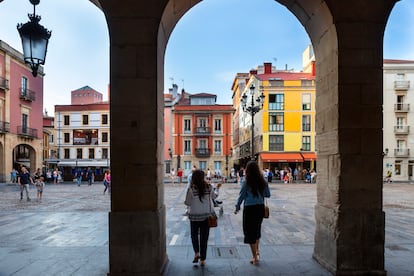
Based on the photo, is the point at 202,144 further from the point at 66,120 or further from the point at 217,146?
the point at 66,120

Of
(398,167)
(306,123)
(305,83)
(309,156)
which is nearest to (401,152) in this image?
(398,167)

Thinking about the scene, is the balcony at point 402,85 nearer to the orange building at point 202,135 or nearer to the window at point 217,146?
the orange building at point 202,135

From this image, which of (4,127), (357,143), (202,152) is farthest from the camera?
(202,152)

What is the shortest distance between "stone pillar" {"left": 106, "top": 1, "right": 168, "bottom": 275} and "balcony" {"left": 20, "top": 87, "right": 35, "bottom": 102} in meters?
34.1

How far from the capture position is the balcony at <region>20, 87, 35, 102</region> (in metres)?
34.2

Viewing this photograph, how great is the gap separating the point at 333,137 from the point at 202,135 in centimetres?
4293

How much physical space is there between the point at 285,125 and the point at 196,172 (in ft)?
116

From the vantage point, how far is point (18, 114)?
111 feet

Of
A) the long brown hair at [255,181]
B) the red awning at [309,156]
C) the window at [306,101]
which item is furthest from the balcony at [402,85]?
the long brown hair at [255,181]

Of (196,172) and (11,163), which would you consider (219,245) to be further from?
(11,163)

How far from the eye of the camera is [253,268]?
521cm

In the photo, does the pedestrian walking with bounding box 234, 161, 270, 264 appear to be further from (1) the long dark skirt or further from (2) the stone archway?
(2) the stone archway

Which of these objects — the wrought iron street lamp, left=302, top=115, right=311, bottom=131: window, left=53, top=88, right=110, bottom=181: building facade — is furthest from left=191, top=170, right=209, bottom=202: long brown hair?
left=53, top=88, right=110, bottom=181: building facade

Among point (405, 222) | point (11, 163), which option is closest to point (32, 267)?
point (405, 222)
